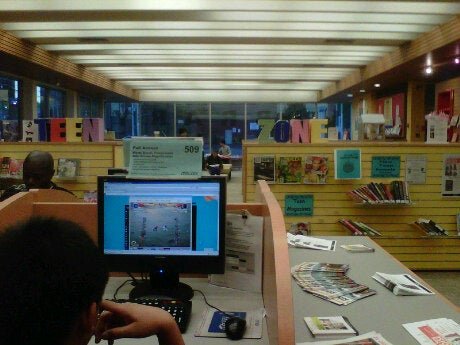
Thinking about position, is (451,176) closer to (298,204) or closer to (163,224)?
(298,204)

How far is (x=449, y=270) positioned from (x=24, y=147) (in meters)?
4.62

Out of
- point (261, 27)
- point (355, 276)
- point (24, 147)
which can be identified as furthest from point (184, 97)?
point (355, 276)

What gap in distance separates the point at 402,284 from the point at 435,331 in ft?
1.53

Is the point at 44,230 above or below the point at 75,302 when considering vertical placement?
above

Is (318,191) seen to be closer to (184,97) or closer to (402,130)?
(402,130)

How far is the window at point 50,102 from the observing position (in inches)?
456

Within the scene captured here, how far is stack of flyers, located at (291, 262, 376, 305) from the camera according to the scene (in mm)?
2166

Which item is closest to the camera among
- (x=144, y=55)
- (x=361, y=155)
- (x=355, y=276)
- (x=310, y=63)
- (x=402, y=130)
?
(x=355, y=276)

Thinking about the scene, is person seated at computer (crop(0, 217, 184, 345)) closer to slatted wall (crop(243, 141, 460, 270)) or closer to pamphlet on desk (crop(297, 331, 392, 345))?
pamphlet on desk (crop(297, 331, 392, 345))

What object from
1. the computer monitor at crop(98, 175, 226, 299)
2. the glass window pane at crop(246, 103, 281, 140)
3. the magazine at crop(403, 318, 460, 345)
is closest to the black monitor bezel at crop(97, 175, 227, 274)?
the computer monitor at crop(98, 175, 226, 299)

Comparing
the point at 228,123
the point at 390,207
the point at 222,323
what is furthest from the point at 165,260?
the point at 228,123

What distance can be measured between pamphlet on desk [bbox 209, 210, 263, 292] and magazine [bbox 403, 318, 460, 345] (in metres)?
0.62

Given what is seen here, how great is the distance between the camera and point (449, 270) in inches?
204

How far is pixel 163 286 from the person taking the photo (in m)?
2.07
